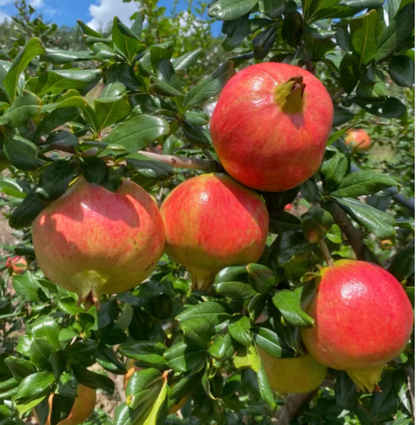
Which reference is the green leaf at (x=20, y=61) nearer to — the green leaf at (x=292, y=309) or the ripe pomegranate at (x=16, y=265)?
the green leaf at (x=292, y=309)

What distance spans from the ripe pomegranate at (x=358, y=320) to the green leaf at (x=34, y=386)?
0.47 metres

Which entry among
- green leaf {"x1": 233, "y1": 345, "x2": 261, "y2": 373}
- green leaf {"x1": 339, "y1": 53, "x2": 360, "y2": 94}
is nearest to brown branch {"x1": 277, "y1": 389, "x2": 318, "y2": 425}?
green leaf {"x1": 233, "y1": 345, "x2": 261, "y2": 373}

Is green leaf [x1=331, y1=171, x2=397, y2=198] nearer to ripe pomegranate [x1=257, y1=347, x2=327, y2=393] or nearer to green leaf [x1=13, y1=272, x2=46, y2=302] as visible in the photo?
ripe pomegranate [x1=257, y1=347, x2=327, y2=393]

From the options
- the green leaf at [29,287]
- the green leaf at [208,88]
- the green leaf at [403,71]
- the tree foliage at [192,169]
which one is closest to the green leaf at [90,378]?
the tree foliage at [192,169]

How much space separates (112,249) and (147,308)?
49 cm

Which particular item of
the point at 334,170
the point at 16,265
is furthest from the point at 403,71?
the point at 16,265

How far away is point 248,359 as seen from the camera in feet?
2.40

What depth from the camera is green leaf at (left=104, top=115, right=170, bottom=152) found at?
27.1 inches

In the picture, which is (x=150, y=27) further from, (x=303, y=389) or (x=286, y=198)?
(x=303, y=389)

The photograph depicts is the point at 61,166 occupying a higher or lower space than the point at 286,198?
higher

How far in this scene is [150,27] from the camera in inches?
85.8

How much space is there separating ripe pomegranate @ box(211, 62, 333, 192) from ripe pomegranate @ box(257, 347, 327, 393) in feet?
1.17

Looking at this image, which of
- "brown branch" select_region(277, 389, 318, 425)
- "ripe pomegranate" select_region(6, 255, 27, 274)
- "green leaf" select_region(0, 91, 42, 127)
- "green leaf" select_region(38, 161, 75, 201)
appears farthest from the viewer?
"ripe pomegranate" select_region(6, 255, 27, 274)

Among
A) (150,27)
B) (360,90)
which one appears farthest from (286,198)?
(150,27)
